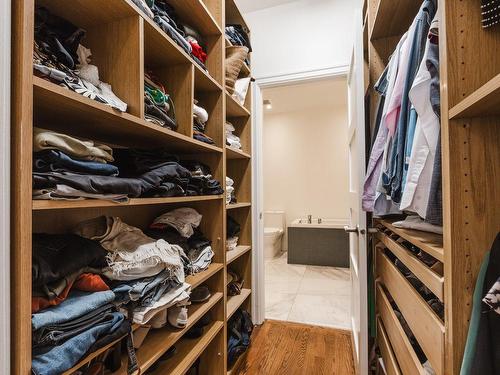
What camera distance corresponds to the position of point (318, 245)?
365 cm

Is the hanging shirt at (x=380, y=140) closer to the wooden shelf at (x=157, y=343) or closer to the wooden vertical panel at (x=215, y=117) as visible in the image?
the wooden vertical panel at (x=215, y=117)

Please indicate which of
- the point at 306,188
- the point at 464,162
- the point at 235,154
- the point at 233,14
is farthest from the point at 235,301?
the point at 306,188

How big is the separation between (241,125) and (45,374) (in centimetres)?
180

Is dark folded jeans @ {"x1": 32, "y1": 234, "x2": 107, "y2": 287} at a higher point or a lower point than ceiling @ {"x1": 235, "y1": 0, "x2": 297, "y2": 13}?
lower

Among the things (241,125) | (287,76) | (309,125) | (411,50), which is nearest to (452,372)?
(411,50)

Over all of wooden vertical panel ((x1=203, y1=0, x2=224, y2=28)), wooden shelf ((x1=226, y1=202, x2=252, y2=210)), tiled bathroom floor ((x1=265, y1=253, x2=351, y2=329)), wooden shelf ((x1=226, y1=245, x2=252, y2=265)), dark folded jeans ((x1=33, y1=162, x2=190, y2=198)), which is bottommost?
tiled bathroom floor ((x1=265, y1=253, x2=351, y2=329))

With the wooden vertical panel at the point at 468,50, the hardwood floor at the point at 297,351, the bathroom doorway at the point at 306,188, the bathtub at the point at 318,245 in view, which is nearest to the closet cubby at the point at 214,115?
the wooden vertical panel at the point at 468,50

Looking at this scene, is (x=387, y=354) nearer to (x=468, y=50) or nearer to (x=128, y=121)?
(x=468, y=50)

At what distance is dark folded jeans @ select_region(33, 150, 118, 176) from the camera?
1.98 feet

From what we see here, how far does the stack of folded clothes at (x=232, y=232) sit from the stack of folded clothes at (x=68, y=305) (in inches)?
43.4

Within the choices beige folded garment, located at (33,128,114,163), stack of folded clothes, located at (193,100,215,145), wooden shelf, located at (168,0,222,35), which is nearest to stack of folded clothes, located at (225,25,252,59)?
wooden shelf, located at (168,0,222,35)

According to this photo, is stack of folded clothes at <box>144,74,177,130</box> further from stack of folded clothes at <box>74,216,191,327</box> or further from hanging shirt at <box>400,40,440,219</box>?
hanging shirt at <box>400,40,440,219</box>

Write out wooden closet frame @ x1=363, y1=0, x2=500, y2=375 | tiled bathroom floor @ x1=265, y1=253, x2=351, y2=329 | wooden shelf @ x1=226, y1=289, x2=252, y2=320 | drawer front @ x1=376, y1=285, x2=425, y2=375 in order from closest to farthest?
wooden closet frame @ x1=363, y1=0, x2=500, y2=375, drawer front @ x1=376, y1=285, x2=425, y2=375, wooden shelf @ x1=226, y1=289, x2=252, y2=320, tiled bathroom floor @ x1=265, y1=253, x2=351, y2=329

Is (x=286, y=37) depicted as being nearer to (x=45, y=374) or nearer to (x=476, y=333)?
(x=476, y=333)
